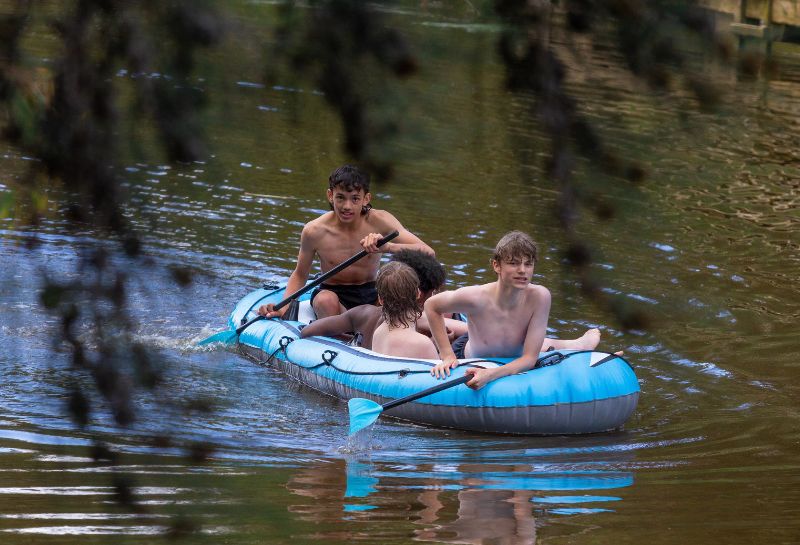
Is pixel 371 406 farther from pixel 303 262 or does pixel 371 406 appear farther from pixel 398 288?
pixel 303 262

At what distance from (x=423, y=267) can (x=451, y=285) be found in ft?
8.00

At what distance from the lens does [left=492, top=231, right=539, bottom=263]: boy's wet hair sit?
6648 mm

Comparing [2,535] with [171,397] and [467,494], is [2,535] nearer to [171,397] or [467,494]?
[467,494]

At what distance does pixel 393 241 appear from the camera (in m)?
8.81

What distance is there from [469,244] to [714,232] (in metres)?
2.72

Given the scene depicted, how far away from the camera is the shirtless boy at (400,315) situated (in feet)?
24.0

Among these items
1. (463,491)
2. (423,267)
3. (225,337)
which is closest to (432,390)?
(423,267)

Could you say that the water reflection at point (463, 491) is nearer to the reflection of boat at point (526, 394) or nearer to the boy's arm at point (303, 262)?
the reflection of boat at point (526, 394)

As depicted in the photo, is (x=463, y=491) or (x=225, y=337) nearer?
(x=463, y=491)

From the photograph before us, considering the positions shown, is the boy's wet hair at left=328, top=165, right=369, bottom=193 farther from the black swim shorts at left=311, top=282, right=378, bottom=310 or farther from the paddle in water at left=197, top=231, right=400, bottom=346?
the black swim shorts at left=311, top=282, right=378, bottom=310

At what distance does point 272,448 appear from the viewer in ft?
21.2

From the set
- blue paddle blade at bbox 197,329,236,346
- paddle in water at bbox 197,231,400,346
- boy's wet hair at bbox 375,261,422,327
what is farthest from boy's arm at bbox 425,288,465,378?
blue paddle blade at bbox 197,329,236,346

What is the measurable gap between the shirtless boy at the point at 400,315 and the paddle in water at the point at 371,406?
0.52 m

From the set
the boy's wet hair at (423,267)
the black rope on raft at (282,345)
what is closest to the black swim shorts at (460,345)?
the boy's wet hair at (423,267)
